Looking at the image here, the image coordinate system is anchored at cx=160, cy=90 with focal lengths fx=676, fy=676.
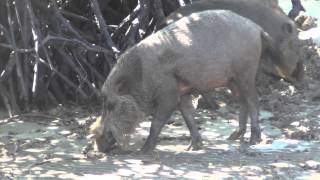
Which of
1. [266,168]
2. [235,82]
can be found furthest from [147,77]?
[266,168]

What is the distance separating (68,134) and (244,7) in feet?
9.29

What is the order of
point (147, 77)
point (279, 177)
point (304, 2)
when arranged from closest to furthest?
point (279, 177), point (147, 77), point (304, 2)

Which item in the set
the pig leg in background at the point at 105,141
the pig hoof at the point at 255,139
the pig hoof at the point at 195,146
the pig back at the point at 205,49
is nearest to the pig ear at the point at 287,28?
the pig back at the point at 205,49

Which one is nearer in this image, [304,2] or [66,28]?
[66,28]

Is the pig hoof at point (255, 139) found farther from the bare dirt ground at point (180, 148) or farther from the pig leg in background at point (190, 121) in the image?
the pig leg in background at point (190, 121)

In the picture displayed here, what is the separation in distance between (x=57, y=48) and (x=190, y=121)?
8.14 feet

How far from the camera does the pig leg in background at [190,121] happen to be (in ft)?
21.3

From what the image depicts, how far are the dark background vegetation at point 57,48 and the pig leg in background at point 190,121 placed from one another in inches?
59.4

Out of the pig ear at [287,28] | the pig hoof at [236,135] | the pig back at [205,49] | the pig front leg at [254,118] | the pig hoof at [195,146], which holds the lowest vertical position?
the pig hoof at [195,146]

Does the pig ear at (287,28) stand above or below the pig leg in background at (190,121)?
above

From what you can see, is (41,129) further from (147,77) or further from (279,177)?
(279,177)

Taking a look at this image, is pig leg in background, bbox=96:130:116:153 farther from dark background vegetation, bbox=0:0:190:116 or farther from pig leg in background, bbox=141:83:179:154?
dark background vegetation, bbox=0:0:190:116

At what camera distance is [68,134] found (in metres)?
7.15

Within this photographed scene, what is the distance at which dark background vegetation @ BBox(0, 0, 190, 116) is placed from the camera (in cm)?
798
